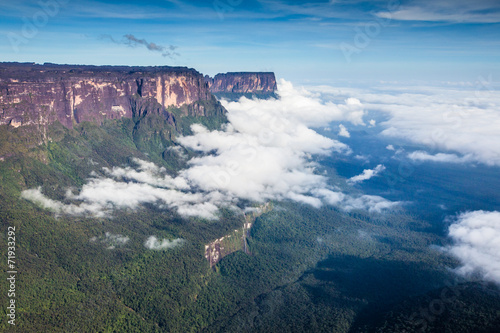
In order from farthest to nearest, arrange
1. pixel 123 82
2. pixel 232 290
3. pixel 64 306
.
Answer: pixel 123 82 → pixel 232 290 → pixel 64 306

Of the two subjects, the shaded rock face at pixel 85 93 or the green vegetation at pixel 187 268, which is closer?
the green vegetation at pixel 187 268

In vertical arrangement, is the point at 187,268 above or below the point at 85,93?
below

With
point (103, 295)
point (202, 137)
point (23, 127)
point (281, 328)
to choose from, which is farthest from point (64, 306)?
point (202, 137)

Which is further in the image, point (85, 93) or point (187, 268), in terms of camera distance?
point (85, 93)

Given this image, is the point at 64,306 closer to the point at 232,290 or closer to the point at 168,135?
the point at 232,290

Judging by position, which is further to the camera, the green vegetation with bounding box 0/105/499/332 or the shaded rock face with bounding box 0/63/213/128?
the shaded rock face with bounding box 0/63/213/128

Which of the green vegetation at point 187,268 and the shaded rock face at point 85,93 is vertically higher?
the shaded rock face at point 85,93

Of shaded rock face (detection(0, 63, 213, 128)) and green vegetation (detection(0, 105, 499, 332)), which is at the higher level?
shaded rock face (detection(0, 63, 213, 128))

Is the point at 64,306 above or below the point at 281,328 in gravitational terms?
above
